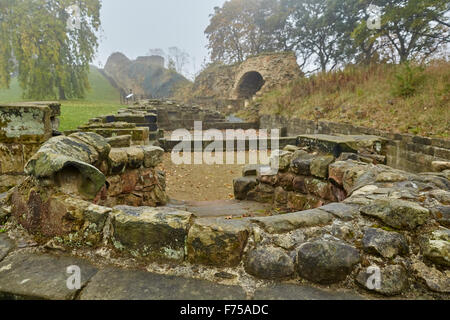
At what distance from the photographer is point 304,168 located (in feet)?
11.6

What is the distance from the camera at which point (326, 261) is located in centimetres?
142

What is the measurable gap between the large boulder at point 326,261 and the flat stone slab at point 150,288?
37cm

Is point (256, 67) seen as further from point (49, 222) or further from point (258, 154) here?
point (49, 222)

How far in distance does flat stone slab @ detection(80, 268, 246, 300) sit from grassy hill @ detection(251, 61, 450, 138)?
653 centimetres

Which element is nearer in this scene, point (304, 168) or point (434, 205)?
point (434, 205)

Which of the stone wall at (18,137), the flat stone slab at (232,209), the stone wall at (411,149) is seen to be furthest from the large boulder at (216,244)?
the stone wall at (411,149)

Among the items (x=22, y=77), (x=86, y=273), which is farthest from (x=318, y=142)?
(x=22, y=77)

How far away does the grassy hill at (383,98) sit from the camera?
655 centimetres

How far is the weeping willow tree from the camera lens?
1702cm

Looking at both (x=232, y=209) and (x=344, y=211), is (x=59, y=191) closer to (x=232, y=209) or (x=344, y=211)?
(x=344, y=211)

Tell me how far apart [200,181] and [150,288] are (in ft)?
16.6

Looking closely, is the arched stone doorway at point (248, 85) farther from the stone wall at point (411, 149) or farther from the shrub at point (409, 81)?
the shrub at point (409, 81)

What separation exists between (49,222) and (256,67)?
69.8 feet

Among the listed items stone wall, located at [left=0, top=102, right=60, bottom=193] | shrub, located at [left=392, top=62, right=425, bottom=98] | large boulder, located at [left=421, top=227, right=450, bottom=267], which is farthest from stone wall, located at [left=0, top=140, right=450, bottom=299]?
shrub, located at [left=392, top=62, right=425, bottom=98]
